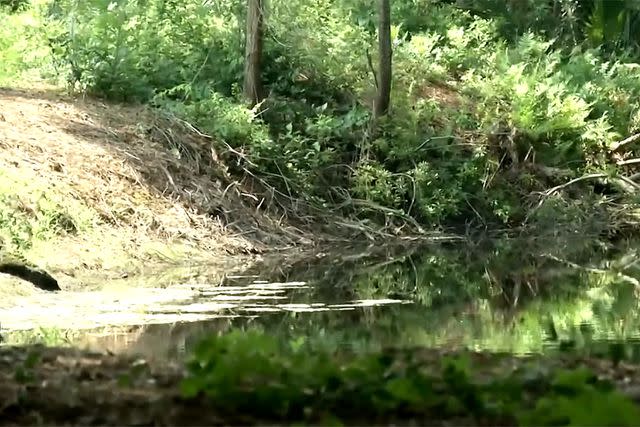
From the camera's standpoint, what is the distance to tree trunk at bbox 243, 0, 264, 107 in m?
17.7

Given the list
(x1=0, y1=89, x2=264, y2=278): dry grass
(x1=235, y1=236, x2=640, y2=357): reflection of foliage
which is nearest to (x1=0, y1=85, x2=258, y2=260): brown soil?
(x1=0, y1=89, x2=264, y2=278): dry grass

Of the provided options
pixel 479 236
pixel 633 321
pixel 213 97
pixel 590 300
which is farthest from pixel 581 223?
pixel 633 321

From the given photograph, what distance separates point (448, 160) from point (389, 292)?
7.44m

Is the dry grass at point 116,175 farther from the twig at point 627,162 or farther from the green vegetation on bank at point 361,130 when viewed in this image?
the twig at point 627,162

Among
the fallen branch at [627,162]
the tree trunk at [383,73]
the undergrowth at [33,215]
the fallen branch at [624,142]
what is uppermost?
the tree trunk at [383,73]

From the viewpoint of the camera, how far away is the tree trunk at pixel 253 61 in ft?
58.0

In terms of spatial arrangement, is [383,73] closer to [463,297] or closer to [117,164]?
[117,164]

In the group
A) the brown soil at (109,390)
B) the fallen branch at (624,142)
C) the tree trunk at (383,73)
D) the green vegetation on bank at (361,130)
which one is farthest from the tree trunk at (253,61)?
the brown soil at (109,390)

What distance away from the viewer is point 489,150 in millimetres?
18547

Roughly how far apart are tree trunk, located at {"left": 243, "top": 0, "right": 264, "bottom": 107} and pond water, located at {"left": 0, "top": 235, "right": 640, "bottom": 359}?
4.29 m

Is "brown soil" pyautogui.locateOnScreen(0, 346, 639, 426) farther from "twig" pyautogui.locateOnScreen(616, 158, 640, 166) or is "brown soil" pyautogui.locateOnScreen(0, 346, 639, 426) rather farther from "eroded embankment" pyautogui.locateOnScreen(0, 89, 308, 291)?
"twig" pyautogui.locateOnScreen(616, 158, 640, 166)

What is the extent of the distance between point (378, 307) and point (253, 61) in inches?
351

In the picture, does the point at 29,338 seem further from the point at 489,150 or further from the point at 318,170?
the point at 489,150

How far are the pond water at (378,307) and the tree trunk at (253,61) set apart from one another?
14.1 ft
